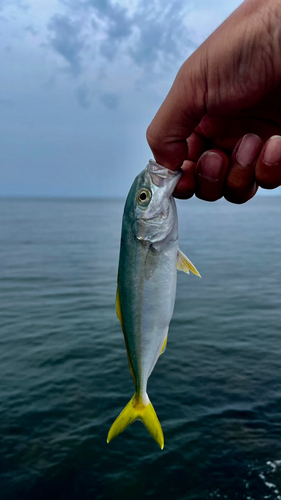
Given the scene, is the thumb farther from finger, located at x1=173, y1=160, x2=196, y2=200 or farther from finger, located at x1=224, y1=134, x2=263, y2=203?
finger, located at x1=224, y1=134, x2=263, y2=203

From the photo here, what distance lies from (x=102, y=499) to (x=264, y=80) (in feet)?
20.8

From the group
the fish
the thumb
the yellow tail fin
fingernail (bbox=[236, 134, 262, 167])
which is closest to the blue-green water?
the yellow tail fin

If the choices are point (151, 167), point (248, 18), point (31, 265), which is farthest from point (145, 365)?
point (31, 265)

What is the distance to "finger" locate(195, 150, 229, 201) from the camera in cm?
366

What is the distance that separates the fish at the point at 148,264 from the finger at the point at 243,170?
93 centimetres

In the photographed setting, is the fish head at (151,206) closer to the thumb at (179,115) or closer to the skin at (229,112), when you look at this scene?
the thumb at (179,115)

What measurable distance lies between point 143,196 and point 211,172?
3.58ft

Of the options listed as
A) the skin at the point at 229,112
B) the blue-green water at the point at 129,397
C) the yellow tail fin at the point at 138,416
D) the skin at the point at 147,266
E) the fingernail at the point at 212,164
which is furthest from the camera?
the blue-green water at the point at 129,397

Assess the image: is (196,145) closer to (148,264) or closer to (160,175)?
(160,175)

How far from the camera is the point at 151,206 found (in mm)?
2836

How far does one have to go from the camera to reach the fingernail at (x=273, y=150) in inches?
130

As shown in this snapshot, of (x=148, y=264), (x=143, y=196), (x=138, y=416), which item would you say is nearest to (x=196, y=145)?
(x=143, y=196)

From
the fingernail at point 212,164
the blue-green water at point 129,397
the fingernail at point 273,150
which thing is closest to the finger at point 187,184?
the fingernail at point 212,164

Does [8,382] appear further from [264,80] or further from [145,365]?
[264,80]
